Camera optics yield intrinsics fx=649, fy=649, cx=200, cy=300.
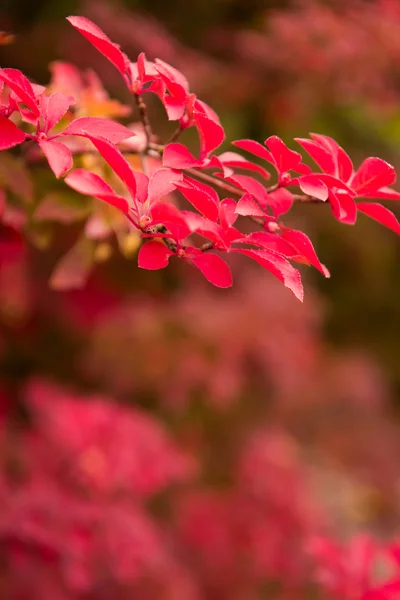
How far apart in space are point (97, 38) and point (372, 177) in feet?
0.88

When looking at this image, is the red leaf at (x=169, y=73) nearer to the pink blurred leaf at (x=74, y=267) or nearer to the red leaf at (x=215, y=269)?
the red leaf at (x=215, y=269)

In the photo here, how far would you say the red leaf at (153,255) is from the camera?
52cm

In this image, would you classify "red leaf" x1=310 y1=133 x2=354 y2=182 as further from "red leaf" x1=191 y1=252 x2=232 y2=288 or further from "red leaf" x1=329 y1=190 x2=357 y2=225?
"red leaf" x1=191 y1=252 x2=232 y2=288

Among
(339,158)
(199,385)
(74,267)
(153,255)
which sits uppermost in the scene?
(339,158)

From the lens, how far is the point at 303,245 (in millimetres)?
552

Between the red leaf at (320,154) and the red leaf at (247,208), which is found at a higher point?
the red leaf at (320,154)

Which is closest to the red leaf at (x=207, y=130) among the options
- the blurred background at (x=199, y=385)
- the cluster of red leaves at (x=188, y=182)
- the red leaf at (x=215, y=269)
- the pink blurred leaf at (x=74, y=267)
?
the cluster of red leaves at (x=188, y=182)

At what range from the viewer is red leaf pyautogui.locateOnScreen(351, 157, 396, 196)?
1.88ft

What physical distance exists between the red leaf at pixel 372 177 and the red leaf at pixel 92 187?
0.23m

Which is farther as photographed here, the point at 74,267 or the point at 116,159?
the point at 74,267

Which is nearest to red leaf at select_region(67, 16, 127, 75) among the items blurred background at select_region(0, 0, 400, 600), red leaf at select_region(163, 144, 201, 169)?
red leaf at select_region(163, 144, 201, 169)

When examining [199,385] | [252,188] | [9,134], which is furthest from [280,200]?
[199,385]

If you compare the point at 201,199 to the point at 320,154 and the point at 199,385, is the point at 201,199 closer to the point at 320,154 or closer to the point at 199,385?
the point at 320,154

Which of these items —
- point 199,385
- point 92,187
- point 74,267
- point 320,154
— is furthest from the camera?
point 199,385
